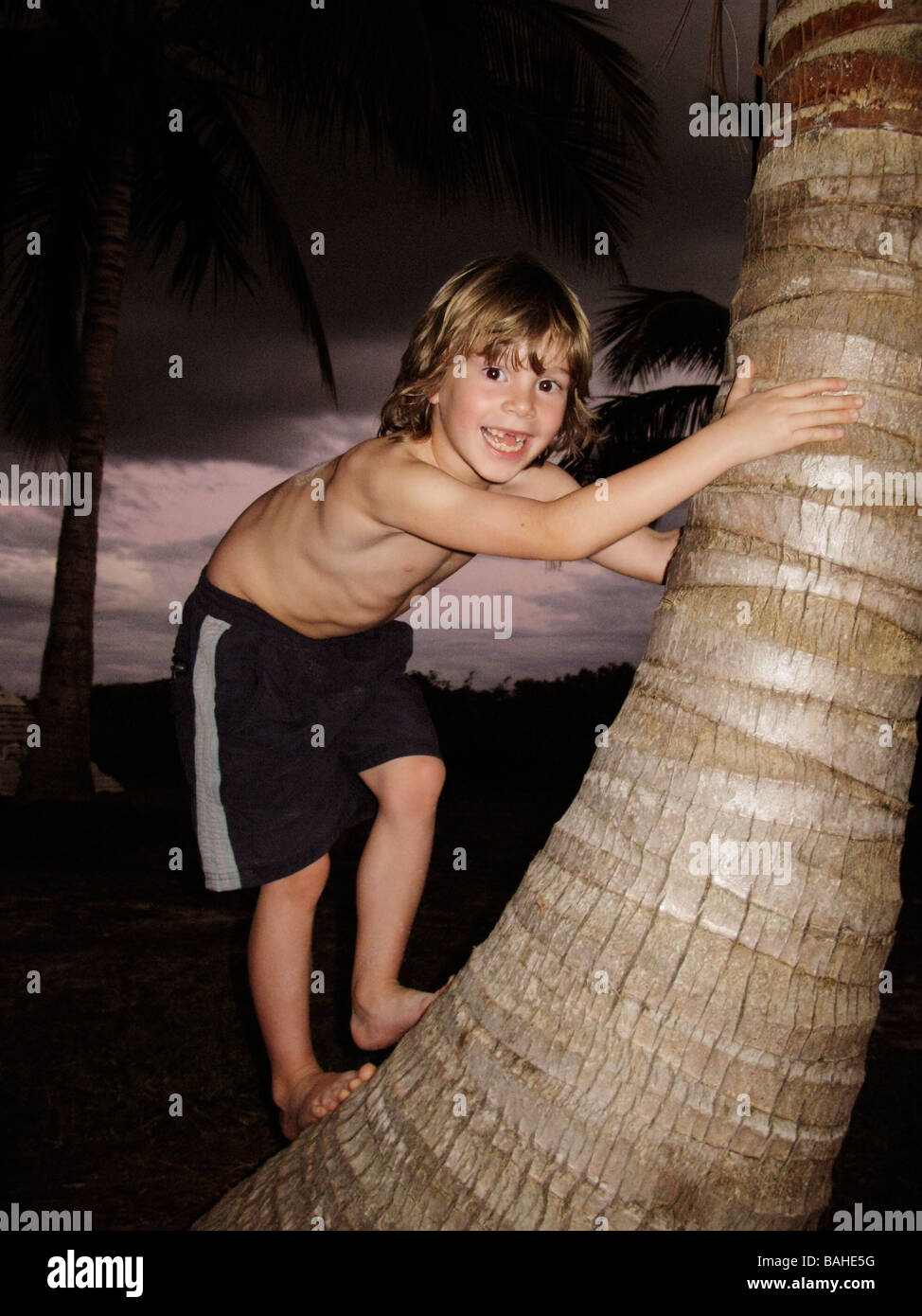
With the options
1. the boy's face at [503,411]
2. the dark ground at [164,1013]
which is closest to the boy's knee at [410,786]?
the boy's face at [503,411]

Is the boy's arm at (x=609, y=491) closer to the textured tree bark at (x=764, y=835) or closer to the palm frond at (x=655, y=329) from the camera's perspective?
the textured tree bark at (x=764, y=835)

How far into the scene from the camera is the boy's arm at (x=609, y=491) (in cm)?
165

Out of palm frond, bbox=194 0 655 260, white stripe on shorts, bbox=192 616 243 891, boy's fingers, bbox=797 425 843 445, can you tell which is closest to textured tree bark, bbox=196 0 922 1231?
boy's fingers, bbox=797 425 843 445

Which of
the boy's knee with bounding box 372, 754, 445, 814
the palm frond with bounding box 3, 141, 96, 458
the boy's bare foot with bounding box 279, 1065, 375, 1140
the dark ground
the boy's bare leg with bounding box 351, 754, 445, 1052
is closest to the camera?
the boy's bare foot with bounding box 279, 1065, 375, 1140

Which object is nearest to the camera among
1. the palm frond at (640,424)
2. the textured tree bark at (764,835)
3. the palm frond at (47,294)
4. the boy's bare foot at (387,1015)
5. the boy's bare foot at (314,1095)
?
the textured tree bark at (764,835)

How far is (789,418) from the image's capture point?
1639 mm

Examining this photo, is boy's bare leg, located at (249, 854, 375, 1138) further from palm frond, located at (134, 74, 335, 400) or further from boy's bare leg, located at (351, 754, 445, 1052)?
palm frond, located at (134, 74, 335, 400)

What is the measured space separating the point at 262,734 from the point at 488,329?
45.5 inches

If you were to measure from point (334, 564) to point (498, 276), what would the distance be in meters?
0.81

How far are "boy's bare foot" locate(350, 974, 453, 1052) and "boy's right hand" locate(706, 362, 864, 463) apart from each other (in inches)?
62.0

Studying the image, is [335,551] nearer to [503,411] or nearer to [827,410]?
[503,411]

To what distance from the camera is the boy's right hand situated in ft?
5.35

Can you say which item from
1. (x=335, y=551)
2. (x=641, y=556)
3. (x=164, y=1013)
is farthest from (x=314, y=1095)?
(x=164, y=1013)

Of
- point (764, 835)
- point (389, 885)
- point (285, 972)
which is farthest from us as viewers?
point (389, 885)
